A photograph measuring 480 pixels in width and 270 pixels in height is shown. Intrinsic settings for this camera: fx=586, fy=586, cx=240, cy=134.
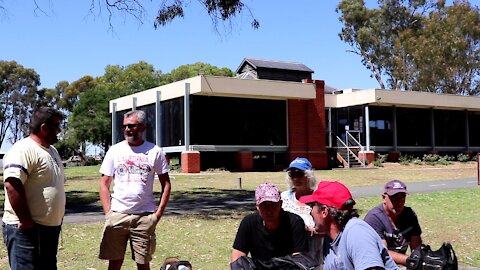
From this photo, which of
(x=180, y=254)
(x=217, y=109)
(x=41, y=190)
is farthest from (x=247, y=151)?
(x=41, y=190)

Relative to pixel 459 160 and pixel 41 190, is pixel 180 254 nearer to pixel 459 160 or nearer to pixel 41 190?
pixel 41 190

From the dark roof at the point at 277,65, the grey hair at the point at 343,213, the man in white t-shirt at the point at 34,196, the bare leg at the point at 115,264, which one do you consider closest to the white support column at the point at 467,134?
the dark roof at the point at 277,65

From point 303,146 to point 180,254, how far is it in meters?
28.1

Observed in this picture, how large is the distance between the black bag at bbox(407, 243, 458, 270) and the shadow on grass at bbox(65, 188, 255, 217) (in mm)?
8639

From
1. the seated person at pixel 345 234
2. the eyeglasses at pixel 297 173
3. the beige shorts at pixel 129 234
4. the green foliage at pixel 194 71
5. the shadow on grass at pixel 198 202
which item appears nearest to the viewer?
the seated person at pixel 345 234

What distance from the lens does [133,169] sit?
17.9 feet

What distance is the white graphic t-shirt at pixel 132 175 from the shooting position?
17.9 ft

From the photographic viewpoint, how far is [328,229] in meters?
3.63

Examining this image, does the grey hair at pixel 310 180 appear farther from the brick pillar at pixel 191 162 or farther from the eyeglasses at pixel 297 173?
the brick pillar at pixel 191 162

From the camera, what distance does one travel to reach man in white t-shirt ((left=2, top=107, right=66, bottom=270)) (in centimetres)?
449

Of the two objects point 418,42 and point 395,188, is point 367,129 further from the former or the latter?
point 395,188

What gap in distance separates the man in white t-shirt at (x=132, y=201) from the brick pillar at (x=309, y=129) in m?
29.9

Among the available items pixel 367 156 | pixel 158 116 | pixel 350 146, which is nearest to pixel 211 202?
pixel 158 116

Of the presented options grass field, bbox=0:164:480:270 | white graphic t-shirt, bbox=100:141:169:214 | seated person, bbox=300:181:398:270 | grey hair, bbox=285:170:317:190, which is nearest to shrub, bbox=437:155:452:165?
grass field, bbox=0:164:480:270
